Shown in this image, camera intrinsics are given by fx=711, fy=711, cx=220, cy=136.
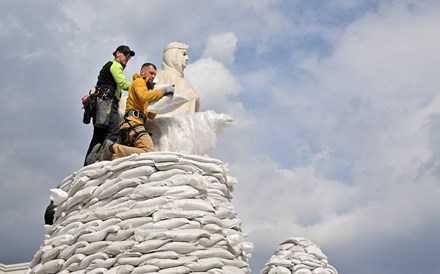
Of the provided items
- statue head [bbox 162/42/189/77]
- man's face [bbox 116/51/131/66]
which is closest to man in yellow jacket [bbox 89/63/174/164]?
man's face [bbox 116/51/131/66]

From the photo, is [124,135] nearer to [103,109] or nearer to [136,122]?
[136,122]

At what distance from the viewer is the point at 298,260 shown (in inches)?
317

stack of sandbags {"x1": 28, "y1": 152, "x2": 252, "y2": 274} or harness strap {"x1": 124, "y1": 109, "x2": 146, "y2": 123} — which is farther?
harness strap {"x1": 124, "y1": 109, "x2": 146, "y2": 123}

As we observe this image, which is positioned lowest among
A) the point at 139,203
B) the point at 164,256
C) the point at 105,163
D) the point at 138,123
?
the point at 164,256

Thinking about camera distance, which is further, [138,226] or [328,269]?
[328,269]

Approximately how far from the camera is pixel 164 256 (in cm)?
451

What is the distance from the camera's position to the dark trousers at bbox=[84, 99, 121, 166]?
19.9 feet

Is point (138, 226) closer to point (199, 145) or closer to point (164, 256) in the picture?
point (164, 256)

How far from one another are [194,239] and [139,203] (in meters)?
0.47

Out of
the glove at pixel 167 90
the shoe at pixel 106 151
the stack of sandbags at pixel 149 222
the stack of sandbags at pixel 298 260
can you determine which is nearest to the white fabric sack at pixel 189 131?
the glove at pixel 167 90

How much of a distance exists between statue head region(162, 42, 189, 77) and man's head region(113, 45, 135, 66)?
1.69 ft

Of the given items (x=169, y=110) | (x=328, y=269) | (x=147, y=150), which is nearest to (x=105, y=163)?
(x=147, y=150)

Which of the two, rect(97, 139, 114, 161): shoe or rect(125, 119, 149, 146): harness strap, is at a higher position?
rect(125, 119, 149, 146): harness strap

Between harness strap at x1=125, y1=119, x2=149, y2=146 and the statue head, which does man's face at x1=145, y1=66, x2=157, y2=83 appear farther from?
the statue head
